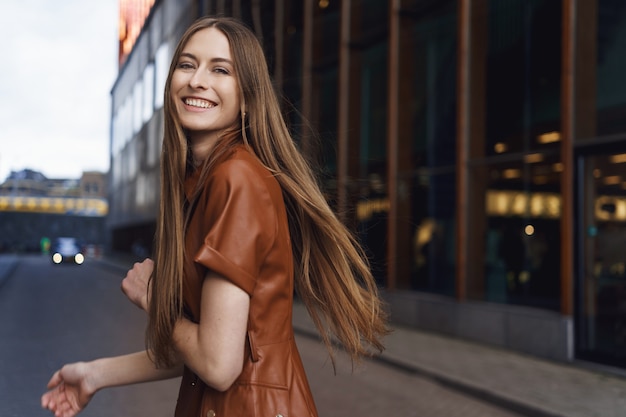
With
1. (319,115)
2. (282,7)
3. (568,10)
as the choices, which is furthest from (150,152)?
(568,10)

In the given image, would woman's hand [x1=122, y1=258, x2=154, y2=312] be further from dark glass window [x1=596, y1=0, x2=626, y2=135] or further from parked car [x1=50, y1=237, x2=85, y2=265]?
parked car [x1=50, y1=237, x2=85, y2=265]

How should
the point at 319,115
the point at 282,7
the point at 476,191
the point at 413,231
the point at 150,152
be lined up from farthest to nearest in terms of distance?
the point at 150,152 → the point at 282,7 → the point at 319,115 → the point at 413,231 → the point at 476,191

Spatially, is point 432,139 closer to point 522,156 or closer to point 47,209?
point 522,156

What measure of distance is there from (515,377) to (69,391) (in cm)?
756

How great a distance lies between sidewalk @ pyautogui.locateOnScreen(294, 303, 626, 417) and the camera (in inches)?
282

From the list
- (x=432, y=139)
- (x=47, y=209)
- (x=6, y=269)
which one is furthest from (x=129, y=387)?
(x=47, y=209)

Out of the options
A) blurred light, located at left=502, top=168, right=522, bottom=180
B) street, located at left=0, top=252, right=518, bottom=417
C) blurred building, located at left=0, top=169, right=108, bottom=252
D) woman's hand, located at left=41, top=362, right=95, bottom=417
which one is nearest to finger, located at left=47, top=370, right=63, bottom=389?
woman's hand, located at left=41, top=362, right=95, bottom=417

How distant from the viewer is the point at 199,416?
5.37ft

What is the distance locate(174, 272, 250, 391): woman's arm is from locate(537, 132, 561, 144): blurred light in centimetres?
982

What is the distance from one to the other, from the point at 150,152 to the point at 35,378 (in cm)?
3822

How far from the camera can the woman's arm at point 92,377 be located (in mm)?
1765

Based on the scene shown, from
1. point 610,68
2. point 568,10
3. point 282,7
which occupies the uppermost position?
point 282,7

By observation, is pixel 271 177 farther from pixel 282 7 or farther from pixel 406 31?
pixel 282 7

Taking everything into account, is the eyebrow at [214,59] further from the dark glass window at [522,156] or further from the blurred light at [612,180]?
the dark glass window at [522,156]
